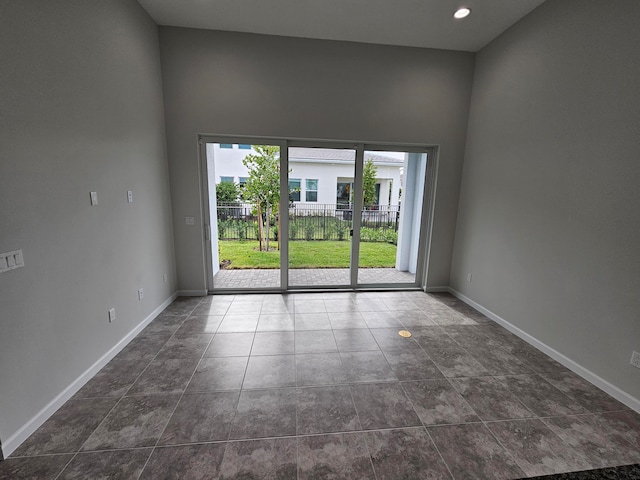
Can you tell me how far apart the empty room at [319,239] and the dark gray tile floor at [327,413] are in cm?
2

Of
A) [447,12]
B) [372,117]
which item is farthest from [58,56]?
[447,12]

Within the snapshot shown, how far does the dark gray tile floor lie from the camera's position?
153cm

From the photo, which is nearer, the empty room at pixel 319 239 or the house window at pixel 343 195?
the empty room at pixel 319 239

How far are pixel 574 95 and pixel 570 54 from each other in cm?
40

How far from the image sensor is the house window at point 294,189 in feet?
13.0

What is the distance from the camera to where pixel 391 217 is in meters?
4.42

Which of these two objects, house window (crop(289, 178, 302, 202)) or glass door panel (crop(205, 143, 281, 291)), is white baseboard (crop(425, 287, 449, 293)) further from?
house window (crop(289, 178, 302, 202))

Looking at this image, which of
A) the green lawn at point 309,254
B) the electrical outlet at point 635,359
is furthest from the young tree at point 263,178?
the electrical outlet at point 635,359

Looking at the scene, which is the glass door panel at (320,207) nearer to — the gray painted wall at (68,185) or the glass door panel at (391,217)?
the glass door panel at (391,217)

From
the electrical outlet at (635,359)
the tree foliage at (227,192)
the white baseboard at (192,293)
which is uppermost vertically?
the tree foliage at (227,192)

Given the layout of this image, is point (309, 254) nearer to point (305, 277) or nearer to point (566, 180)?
point (305, 277)

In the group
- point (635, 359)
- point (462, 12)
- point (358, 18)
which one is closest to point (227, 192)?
point (358, 18)

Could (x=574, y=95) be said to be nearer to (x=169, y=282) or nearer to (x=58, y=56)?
(x=58, y=56)

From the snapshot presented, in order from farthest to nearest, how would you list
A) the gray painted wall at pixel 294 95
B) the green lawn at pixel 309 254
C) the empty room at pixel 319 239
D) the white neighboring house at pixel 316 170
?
the green lawn at pixel 309 254 < the white neighboring house at pixel 316 170 < the gray painted wall at pixel 294 95 < the empty room at pixel 319 239
